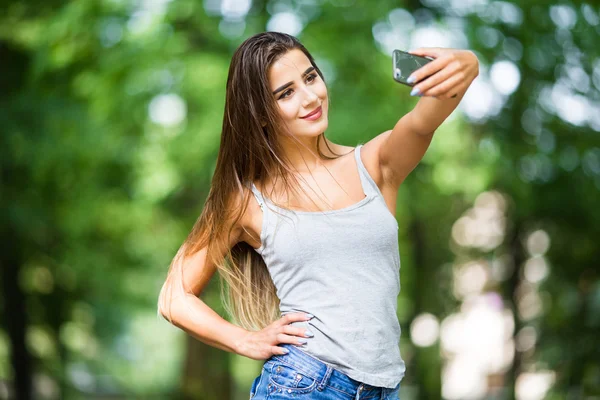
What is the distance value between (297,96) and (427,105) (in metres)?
0.46

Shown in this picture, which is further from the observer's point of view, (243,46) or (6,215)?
(6,215)

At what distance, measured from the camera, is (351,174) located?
102 inches

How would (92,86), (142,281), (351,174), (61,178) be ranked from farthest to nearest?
(142,281) < (61,178) < (92,86) < (351,174)

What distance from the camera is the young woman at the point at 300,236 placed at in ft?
7.85

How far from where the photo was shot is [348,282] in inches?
94.8

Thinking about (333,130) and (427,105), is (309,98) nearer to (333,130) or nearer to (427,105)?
(427,105)

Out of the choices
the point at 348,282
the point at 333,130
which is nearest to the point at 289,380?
the point at 348,282

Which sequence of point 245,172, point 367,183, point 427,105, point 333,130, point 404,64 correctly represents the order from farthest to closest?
point 333,130
point 245,172
point 367,183
point 427,105
point 404,64

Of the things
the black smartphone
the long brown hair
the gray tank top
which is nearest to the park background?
the long brown hair

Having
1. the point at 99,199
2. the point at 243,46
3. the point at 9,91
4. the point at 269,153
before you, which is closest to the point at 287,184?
the point at 269,153

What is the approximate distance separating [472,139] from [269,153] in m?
5.79

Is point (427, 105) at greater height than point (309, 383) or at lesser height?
greater

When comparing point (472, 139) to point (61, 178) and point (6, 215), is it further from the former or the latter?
point (6, 215)

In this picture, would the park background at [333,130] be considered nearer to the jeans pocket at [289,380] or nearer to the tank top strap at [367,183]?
the tank top strap at [367,183]
